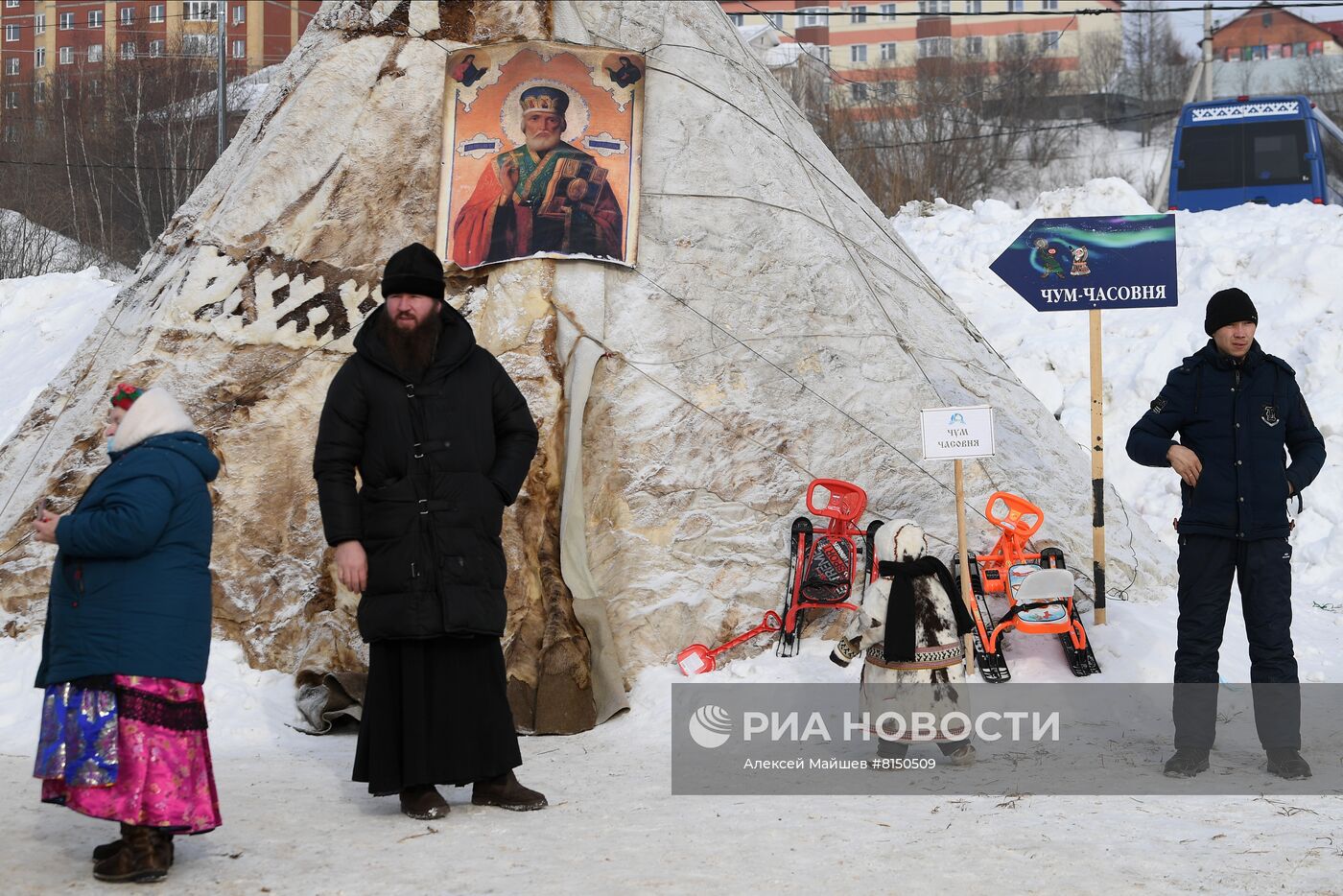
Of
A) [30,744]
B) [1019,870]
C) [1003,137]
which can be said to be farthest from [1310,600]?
[1003,137]

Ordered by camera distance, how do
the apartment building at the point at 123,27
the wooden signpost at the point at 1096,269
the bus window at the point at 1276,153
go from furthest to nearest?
the apartment building at the point at 123,27 → the bus window at the point at 1276,153 → the wooden signpost at the point at 1096,269

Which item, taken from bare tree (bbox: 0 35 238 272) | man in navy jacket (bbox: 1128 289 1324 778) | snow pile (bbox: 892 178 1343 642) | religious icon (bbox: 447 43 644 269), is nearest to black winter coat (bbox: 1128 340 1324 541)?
man in navy jacket (bbox: 1128 289 1324 778)

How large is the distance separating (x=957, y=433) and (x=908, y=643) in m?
1.07

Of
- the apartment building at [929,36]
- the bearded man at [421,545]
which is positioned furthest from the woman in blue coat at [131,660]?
the apartment building at [929,36]

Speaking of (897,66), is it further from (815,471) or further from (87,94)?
(815,471)

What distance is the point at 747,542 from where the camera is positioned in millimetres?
6066

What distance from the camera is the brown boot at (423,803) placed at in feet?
12.9

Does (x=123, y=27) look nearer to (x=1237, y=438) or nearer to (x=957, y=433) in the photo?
(x=957, y=433)

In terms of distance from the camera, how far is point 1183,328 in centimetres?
1090

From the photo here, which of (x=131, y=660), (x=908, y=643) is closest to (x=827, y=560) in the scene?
(x=908, y=643)

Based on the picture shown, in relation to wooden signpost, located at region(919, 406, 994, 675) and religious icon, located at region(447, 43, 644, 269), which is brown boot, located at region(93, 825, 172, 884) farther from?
religious icon, located at region(447, 43, 644, 269)

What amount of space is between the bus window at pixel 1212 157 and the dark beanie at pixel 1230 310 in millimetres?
12654

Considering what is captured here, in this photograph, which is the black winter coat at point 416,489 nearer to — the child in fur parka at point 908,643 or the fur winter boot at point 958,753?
the child in fur parka at point 908,643

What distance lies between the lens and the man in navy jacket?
14.9 feet
